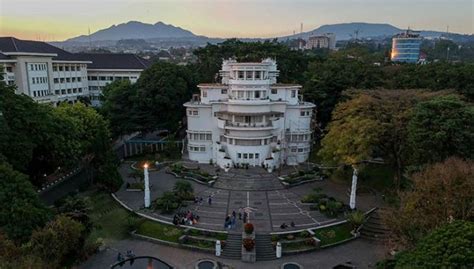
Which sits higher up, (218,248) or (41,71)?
(41,71)

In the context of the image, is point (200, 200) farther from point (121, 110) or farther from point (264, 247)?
point (121, 110)

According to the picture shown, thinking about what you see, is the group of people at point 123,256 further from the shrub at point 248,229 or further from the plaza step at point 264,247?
the plaza step at point 264,247

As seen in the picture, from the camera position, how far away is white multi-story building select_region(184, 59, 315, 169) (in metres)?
40.8

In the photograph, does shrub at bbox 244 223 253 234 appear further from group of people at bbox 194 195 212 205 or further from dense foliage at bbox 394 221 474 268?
dense foliage at bbox 394 221 474 268

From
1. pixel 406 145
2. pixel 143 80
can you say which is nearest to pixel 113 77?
pixel 143 80

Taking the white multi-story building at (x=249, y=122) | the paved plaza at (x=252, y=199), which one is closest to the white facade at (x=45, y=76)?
the white multi-story building at (x=249, y=122)

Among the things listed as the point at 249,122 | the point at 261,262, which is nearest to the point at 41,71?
the point at 249,122

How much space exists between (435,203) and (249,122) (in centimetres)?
2480

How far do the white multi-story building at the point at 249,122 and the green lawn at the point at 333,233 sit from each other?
14.1 metres

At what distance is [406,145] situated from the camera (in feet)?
94.1

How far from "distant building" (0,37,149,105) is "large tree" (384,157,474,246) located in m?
45.5

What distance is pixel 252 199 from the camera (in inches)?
1293

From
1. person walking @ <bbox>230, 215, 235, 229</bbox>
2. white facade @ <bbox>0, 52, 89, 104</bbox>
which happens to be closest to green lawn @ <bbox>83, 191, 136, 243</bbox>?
person walking @ <bbox>230, 215, 235, 229</bbox>

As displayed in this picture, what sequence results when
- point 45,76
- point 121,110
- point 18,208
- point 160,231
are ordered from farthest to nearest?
point 45,76, point 121,110, point 160,231, point 18,208
